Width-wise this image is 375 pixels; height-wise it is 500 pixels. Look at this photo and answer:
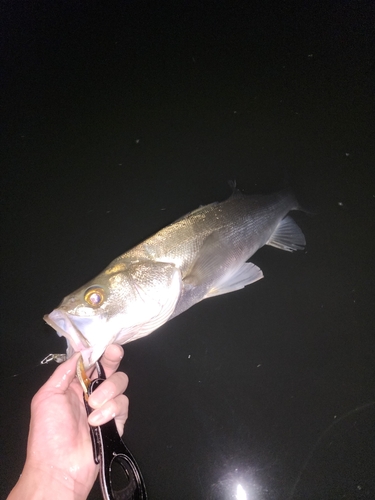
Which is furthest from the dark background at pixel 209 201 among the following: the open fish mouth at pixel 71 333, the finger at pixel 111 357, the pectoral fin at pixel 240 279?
the open fish mouth at pixel 71 333

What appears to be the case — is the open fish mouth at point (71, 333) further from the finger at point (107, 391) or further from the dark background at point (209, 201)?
the dark background at point (209, 201)

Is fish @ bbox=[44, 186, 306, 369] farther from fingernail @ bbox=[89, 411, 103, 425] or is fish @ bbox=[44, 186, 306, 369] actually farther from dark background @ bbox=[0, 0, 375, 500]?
dark background @ bbox=[0, 0, 375, 500]

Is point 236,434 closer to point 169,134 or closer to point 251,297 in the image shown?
point 251,297

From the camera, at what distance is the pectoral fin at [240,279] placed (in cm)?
182

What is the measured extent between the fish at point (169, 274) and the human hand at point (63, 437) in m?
0.12

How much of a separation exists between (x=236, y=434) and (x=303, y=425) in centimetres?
43

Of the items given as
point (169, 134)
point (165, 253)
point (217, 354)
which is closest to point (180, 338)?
point (217, 354)

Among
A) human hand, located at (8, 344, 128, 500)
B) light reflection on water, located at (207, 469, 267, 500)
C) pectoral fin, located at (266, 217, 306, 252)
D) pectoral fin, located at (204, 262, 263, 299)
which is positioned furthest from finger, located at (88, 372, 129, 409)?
pectoral fin, located at (266, 217, 306, 252)

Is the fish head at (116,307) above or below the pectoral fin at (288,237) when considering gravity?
above

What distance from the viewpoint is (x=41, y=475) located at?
4.16 ft

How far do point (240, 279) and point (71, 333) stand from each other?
3.27 ft

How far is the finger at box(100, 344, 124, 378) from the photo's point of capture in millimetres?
1391

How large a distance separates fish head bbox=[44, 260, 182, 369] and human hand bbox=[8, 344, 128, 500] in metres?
0.09

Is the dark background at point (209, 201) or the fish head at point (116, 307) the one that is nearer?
the fish head at point (116, 307)
